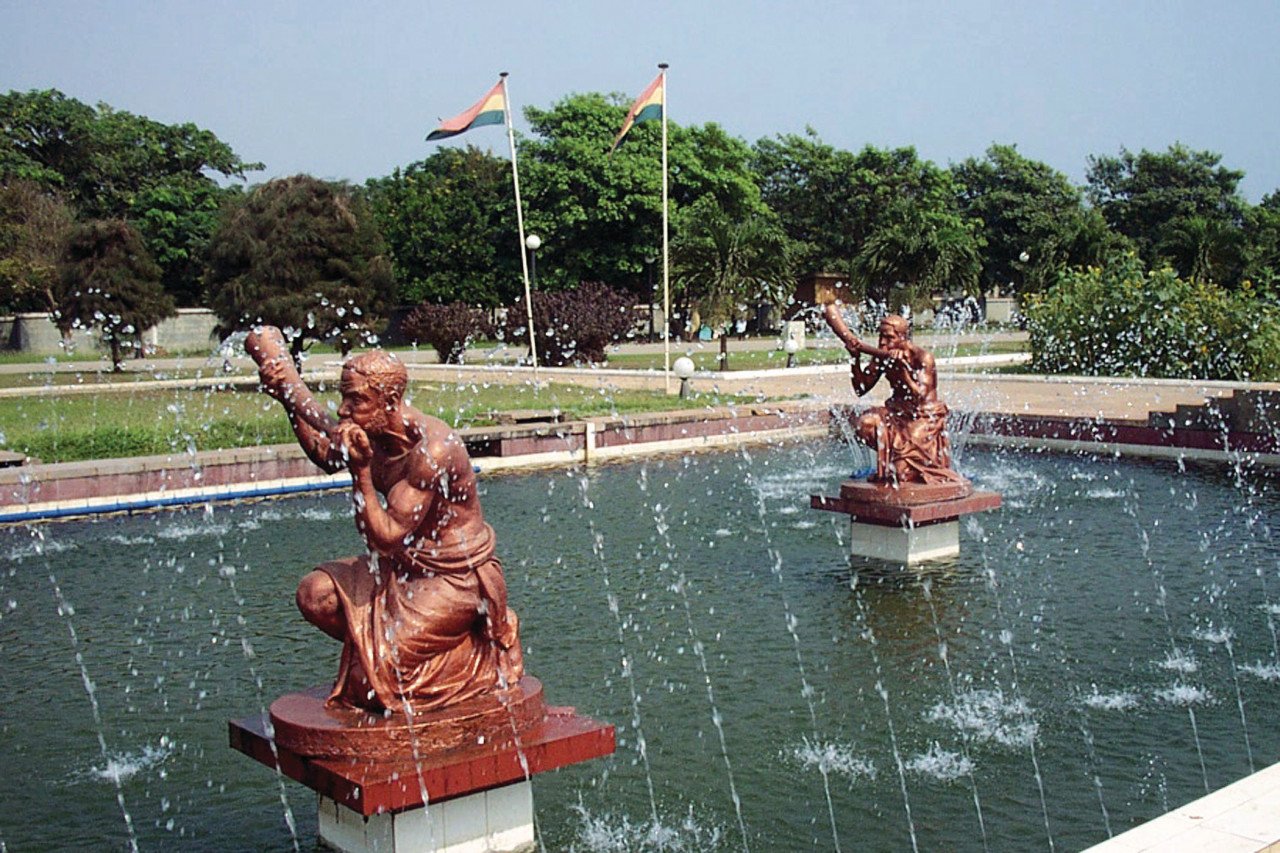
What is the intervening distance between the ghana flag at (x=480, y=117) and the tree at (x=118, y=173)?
96.0 feet

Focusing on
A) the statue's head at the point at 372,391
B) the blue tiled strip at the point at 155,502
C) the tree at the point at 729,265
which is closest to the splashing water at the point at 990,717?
the statue's head at the point at 372,391

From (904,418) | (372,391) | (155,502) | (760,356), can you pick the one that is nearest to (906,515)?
(904,418)

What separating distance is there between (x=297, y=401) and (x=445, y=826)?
1.88m

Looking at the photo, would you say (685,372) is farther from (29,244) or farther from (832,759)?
(29,244)

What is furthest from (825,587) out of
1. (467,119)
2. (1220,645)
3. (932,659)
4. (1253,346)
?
(1253,346)

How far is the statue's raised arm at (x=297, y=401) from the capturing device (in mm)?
5727

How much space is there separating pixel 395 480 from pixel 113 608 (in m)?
6.35

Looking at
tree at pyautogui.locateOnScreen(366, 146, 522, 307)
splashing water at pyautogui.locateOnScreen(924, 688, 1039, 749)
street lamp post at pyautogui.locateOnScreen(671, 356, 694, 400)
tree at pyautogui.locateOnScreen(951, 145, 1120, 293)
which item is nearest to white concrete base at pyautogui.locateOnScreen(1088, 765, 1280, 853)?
splashing water at pyautogui.locateOnScreen(924, 688, 1039, 749)

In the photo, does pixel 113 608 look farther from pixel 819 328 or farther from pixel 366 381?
pixel 819 328

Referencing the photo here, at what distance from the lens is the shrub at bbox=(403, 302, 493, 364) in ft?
117

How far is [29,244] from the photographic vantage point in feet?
155

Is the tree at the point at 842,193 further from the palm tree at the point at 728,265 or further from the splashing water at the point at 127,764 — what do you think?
the splashing water at the point at 127,764

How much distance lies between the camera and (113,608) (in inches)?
436

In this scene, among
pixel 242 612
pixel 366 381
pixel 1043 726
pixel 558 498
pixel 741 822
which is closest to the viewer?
pixel 366 381
